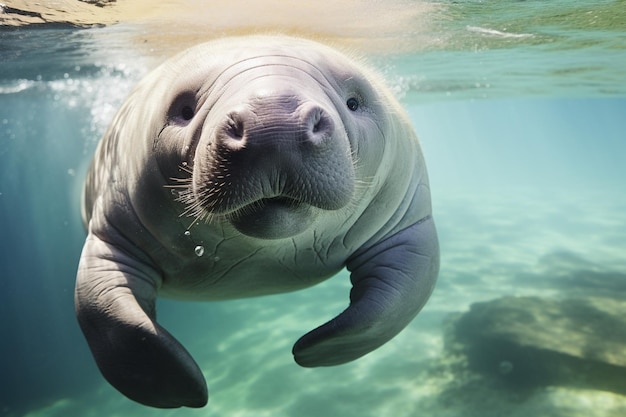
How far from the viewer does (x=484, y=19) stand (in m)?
9.03

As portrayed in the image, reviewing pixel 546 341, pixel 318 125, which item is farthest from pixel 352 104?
pixel 546 341

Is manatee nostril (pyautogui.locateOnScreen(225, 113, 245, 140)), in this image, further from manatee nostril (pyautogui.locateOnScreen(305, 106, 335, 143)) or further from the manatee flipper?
the manatee flipper

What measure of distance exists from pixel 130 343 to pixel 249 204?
4.17 feet

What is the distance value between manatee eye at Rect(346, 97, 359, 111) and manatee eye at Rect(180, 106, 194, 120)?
2.59ft

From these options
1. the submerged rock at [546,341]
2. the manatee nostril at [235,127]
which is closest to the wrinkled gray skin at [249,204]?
the manatee nostril at [235,127]

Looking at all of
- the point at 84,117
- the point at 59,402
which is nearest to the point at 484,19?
the point at 59,402

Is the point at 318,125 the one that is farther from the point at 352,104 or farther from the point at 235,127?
the point at 352,104

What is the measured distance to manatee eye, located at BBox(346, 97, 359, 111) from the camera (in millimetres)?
2727

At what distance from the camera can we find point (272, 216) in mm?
2215

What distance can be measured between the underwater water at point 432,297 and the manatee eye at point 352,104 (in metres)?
1.92

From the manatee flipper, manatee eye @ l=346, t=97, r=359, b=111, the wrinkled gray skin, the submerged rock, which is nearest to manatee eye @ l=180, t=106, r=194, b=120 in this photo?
the wrinkled gray skin

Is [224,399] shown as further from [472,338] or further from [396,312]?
[396,312]

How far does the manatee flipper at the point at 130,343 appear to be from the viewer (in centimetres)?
291

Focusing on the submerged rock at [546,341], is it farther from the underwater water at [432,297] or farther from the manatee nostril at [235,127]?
the manatee nostril at [235,127]
